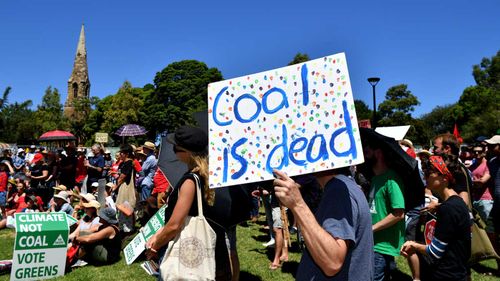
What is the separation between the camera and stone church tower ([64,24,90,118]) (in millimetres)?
81375

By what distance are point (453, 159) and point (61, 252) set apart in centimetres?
557

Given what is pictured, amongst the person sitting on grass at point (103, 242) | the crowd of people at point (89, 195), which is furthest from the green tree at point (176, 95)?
the person sitting on grass at point (103, 242)

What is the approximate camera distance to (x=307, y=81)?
201cm

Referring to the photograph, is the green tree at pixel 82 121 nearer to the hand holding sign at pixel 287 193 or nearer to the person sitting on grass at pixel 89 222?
the person sitting on grass at pixel 89 222

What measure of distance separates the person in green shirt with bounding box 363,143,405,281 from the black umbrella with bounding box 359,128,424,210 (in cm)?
6

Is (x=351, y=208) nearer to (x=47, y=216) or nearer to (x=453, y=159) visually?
(x=453, y=159)

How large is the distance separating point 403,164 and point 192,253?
198 cm

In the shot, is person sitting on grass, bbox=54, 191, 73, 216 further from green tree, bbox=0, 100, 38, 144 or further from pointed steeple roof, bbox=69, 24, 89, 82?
pointed steeple roof, bbox=69, 24, 89, 82

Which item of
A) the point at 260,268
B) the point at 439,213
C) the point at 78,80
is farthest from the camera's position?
the point at 78,80

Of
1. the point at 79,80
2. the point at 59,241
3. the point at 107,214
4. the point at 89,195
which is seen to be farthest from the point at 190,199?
the point at 79,80

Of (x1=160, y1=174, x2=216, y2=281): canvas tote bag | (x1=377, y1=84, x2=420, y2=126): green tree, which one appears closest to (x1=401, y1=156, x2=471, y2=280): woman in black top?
(x1=160, y1=174, x2=216, y2=281): canvas tote bag

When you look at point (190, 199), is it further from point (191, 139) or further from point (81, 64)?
point (81, 64)

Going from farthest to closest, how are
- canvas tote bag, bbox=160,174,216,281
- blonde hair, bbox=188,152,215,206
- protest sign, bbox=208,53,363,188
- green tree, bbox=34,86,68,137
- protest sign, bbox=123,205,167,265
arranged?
green tree, bbox=34,86,68,137, protest sign, bbox=123,205,167,265, blonde hair, bbox=188,152,215,206, canvas tote bag, bbox=160,174,216,281, protest sign, bbox=208,53,363,188

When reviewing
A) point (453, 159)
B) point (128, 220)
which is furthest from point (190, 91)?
point (453, 159)
